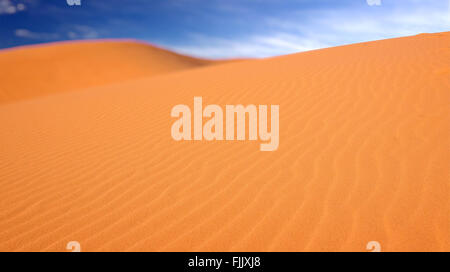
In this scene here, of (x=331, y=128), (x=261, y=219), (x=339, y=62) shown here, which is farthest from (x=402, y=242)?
(x=339, y=62)

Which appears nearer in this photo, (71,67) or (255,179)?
(255,179)

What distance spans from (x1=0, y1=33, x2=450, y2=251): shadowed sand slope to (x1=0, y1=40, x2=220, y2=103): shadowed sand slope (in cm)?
1712

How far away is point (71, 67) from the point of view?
23.8 m

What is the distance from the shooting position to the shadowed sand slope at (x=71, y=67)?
1912cm

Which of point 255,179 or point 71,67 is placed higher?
point 71,67

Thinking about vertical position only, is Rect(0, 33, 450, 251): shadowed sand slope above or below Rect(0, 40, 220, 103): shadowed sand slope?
below

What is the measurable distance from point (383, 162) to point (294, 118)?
1.66 metres

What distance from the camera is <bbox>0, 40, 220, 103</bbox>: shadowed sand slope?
1912 cm

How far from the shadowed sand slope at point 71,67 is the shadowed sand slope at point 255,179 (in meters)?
17.1

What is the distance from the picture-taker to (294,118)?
14.6 feet

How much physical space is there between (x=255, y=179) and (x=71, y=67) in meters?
26.0

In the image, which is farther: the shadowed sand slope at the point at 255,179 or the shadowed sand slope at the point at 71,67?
the shadowed sand slope at the point at 71,67

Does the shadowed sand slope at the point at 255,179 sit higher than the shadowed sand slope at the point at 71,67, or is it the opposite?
the shadowed sand slope at the point at 71,67

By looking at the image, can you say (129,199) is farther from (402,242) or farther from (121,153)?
(402,242)
